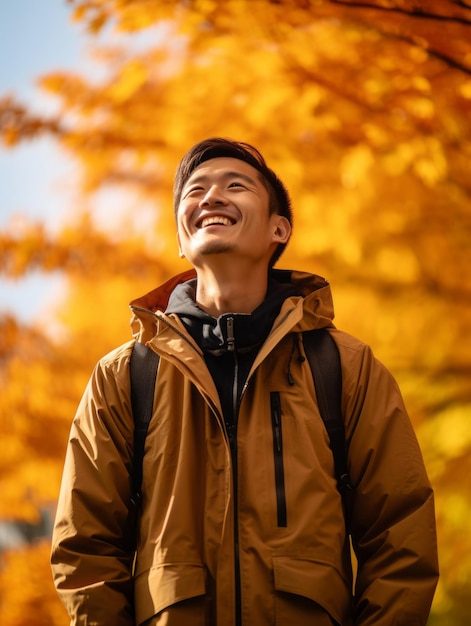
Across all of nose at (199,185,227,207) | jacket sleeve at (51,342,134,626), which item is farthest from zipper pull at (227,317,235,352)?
nose at (199,185,227,207)

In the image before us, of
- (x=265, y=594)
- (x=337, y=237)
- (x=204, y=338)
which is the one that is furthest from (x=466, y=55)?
(x=265, y=594)

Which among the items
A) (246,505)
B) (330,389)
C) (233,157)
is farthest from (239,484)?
(233,157)

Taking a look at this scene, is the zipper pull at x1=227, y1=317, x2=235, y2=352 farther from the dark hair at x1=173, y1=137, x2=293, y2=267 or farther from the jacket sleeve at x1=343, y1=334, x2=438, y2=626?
the dark hair at x1=173, y1=137, x2=293, y2=267

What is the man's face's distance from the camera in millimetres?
2029

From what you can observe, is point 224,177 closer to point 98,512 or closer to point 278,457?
point 278,457

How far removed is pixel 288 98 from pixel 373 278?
118cm

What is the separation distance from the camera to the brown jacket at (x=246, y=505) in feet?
5.25

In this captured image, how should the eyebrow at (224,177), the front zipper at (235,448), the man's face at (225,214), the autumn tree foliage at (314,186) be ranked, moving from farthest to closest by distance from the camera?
the autumn tree foliage at (314,186) → the eyebrow at (224,177) → the man's face at (225,214) → the front zipper at (235,448)

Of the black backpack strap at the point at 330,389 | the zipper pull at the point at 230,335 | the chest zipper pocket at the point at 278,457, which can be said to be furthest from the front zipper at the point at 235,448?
the black backpack strap at the point at 330,389

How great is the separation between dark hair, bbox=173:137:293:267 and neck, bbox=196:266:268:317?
0.24 m

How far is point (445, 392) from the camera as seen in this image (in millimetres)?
3602

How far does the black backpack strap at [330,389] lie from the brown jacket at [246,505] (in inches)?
1.0

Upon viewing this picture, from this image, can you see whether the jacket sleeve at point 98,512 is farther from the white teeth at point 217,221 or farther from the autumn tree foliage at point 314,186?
the autumn tree foliage at point 314,186

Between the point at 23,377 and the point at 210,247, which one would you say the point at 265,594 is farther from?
the point at 23,377
